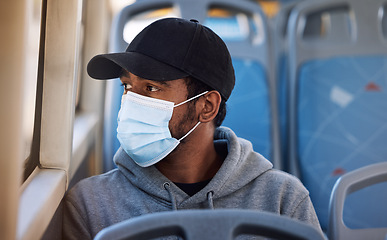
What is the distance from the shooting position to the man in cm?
154

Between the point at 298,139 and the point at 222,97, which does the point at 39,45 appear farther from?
the point at 298,139

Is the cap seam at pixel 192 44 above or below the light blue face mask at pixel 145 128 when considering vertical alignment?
above

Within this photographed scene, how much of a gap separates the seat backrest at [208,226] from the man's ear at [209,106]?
0.77 m

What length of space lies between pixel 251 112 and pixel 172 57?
1.15m

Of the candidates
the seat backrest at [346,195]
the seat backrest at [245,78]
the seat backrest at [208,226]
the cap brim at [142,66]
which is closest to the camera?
the seat backrest at [208,226]

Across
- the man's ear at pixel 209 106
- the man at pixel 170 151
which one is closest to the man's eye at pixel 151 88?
the man at pixel 170 151

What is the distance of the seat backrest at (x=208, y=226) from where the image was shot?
35.2 inches

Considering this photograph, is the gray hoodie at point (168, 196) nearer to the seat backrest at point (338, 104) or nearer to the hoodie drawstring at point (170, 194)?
the hoodie drawstring at point (170, 194)

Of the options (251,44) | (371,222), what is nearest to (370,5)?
(251,44)

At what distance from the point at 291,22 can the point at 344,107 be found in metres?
0.54

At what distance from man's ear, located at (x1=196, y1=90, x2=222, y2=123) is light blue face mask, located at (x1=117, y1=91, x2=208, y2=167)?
9cm

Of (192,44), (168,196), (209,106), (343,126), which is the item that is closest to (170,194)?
(168,196)

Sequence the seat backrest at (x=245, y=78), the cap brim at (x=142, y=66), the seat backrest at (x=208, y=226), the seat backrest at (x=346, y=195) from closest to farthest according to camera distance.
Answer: the seat backrest at (x=208, y=226)
the cap brim at (x=142, y=66)
the seat backrest at (x=346, y=195)
the seat backrest at (x=245, y=78)

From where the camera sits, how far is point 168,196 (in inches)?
61.4
